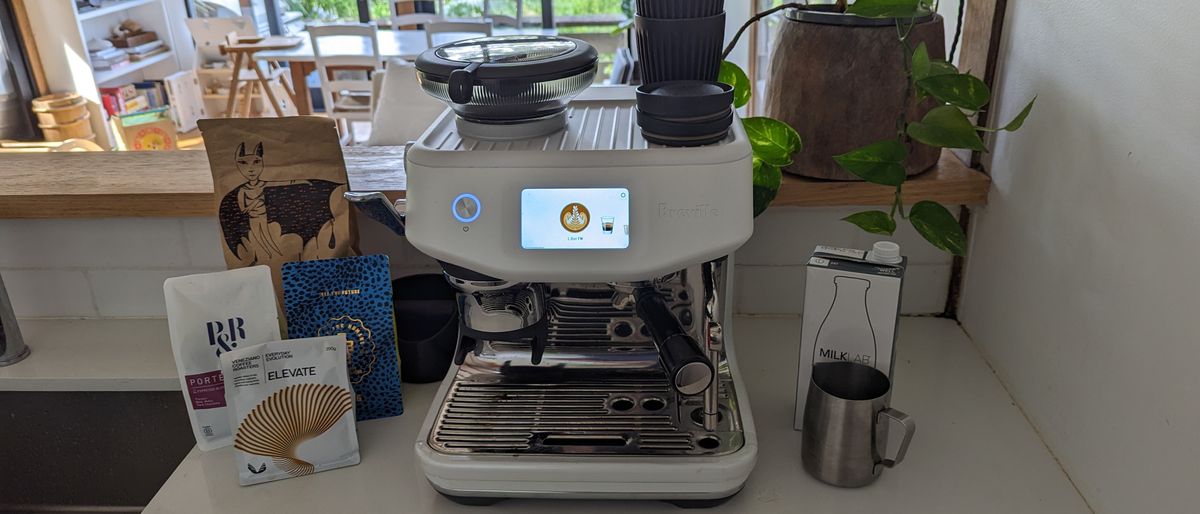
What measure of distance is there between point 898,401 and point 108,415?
1014mm

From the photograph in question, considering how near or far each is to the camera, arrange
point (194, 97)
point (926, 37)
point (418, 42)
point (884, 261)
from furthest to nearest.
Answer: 1. point (194, 97)
2. point (418, 42)
3. point (926, 37)
4. point (884, 261)

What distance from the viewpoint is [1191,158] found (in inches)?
26.4

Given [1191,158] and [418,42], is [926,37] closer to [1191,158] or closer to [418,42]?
[1191,158]

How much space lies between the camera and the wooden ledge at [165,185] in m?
1.07

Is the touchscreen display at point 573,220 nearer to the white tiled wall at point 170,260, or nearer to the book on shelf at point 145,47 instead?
the white tiled wall at point 170,260

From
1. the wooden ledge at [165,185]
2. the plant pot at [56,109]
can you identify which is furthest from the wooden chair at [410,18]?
the wooden ledge at [165,185]

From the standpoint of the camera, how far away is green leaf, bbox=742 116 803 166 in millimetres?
964

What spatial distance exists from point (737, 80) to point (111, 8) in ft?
15.0

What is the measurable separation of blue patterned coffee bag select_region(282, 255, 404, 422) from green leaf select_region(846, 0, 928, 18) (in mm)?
585

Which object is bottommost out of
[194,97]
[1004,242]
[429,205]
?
[194,97]

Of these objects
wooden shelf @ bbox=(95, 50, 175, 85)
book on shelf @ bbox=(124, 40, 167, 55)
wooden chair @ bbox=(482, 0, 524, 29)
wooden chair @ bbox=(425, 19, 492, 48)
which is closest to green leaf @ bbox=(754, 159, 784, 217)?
wooden chair @ bbox=(425, 19, 492, 48)

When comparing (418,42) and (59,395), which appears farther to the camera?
(418,42)

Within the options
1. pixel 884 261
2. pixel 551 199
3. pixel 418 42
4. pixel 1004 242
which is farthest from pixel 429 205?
pixel 418 42

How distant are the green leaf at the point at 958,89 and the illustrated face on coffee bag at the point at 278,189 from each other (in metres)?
0.67
